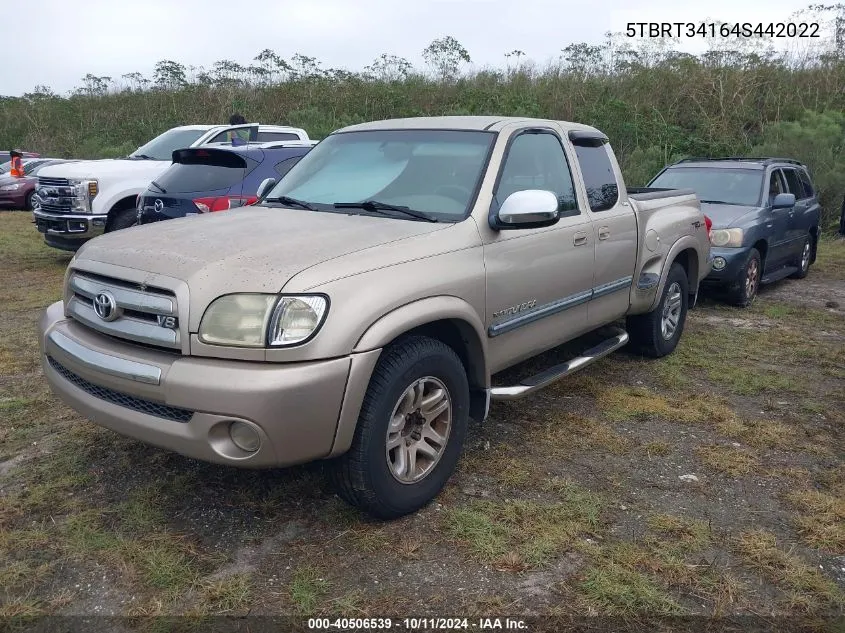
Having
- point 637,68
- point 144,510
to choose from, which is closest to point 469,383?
point 144,510

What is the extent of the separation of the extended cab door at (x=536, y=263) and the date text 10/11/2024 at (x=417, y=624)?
1418mm

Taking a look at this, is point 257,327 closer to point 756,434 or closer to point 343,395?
point 343,395

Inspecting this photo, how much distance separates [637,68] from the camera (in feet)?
67.8

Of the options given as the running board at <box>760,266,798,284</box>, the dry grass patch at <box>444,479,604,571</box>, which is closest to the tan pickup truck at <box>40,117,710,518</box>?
the dry grass patch at <box>444,479,604,571</box>

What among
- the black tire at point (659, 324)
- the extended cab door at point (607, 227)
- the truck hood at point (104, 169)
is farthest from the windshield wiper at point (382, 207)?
the truck hood at point (104, 169)

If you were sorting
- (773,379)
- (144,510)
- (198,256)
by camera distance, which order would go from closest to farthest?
(198,256) < (144,510) < (773,379)

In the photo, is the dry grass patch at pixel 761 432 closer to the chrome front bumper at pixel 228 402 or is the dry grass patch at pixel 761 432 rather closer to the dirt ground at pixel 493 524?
the dirt ground at pixel 493 524

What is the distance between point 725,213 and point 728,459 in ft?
16.1

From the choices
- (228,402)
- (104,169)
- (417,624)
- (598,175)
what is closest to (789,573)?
(417,624)

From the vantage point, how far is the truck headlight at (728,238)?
7812 mm

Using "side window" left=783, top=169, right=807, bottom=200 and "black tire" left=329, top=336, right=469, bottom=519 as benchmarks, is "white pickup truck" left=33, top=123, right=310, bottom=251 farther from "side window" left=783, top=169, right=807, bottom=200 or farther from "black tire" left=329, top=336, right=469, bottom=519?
"side window" left=783, top=169, right=807, bottom=200

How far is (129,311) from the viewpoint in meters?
3.07

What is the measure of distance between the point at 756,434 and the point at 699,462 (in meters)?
0.64

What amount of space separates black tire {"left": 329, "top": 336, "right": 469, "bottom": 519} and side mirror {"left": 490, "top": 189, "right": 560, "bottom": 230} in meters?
0.75
